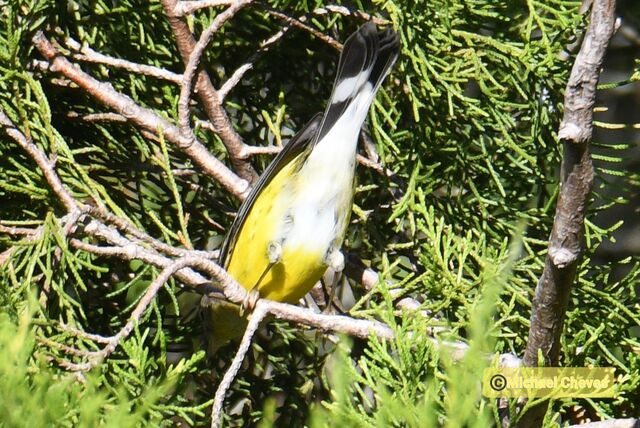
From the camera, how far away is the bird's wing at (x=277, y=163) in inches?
98.4

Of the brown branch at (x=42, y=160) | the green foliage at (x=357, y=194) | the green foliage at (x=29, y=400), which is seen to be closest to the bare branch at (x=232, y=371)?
the green foliage at (x=357, y=194)

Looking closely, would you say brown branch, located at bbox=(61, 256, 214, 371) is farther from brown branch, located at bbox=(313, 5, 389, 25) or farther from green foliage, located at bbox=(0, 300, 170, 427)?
brown branch, located at bbox=(313, 5, 389, 25)

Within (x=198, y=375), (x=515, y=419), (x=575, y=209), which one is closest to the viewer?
(x=575, y=209)

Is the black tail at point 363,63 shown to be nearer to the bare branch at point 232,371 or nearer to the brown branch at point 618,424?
the bare branch at point 232,371

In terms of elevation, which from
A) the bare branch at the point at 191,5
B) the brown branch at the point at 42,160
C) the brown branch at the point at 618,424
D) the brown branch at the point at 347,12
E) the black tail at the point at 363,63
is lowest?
the brown branch at the point at 618,424

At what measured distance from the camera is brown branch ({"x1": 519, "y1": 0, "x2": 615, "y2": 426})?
58.6 inches

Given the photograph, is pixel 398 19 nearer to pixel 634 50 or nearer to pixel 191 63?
pixel 191 63

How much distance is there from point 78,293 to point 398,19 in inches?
45.3

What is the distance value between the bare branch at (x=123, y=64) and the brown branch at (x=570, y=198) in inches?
46.2

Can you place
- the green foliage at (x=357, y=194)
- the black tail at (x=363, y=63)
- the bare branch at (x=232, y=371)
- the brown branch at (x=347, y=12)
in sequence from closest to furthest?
1. the bare branch at (x=232, y=371)
2. the green foliage at (x=357, y=194)
3. the black tail at (x=363, y=63)
4. the brown branch at (x=347, y=12)

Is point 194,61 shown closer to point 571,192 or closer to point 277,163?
point 277,163

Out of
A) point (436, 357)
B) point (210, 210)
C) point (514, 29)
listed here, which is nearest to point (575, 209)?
point (436, 357)

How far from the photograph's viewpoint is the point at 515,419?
179 centimetres

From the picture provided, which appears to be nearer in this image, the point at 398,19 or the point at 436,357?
the point at 436,357
